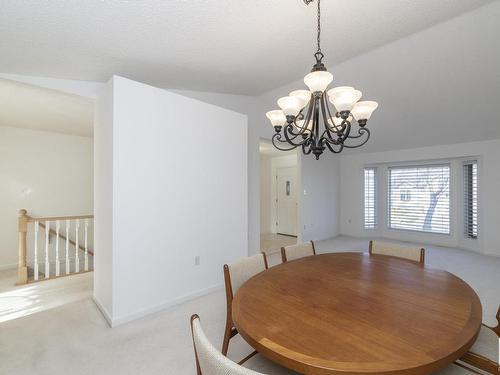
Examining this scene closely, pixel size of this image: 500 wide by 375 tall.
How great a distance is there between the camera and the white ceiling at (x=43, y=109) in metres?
2.78

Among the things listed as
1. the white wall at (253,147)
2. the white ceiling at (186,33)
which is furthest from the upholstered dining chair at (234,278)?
the white wall at (253,147)

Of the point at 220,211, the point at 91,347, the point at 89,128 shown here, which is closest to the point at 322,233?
the point at 220,211

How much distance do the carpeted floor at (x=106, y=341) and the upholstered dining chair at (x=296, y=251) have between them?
0.80 meters

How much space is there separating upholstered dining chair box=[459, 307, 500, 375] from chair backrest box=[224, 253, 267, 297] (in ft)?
4.23

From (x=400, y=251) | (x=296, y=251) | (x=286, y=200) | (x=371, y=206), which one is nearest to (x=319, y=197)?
(x=286, y=200)

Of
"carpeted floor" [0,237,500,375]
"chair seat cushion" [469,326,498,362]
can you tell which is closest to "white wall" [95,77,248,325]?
"carpeted floor" [0,237,500,375]

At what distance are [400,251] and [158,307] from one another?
2522 millimetres

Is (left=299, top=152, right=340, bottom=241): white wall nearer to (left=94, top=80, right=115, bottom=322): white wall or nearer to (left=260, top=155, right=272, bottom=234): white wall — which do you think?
(left=260, top=155, right=272, bottom=234): white wall

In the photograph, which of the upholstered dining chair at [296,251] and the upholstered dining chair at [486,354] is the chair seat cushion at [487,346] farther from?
the upholstered dining chair at [296,251]

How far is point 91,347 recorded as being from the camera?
1.96 metres

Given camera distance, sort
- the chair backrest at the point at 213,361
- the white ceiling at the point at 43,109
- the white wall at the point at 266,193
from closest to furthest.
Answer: the chair backrest at the point at 213,361 → the white ceiling at the point at 43,109 → the white wall at the point at 266,193

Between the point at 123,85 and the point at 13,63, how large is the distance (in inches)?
38.3

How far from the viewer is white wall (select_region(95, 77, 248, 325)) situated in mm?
2342

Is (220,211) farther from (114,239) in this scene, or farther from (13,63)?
(13,63)
